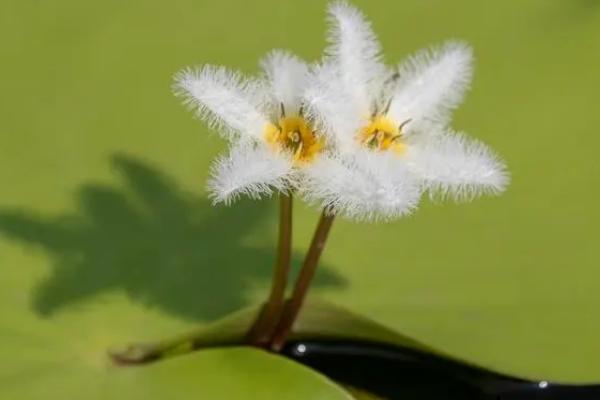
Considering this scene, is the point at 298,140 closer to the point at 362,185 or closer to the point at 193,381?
the point at 362,185

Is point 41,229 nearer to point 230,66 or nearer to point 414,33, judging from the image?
point 230,66

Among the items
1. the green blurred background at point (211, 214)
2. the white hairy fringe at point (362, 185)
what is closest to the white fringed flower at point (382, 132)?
the white hairy fringe at point (362, 185)

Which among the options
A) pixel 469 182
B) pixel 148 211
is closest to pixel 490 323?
pixel 469 182

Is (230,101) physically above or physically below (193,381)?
above

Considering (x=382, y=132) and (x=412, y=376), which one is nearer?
(x=382, y=132)

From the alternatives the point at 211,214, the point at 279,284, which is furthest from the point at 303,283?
the point at 211,214

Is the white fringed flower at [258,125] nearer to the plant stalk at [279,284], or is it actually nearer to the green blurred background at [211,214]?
the plant stalk at [279,284]

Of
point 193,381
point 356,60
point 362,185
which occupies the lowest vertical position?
point 193,381
